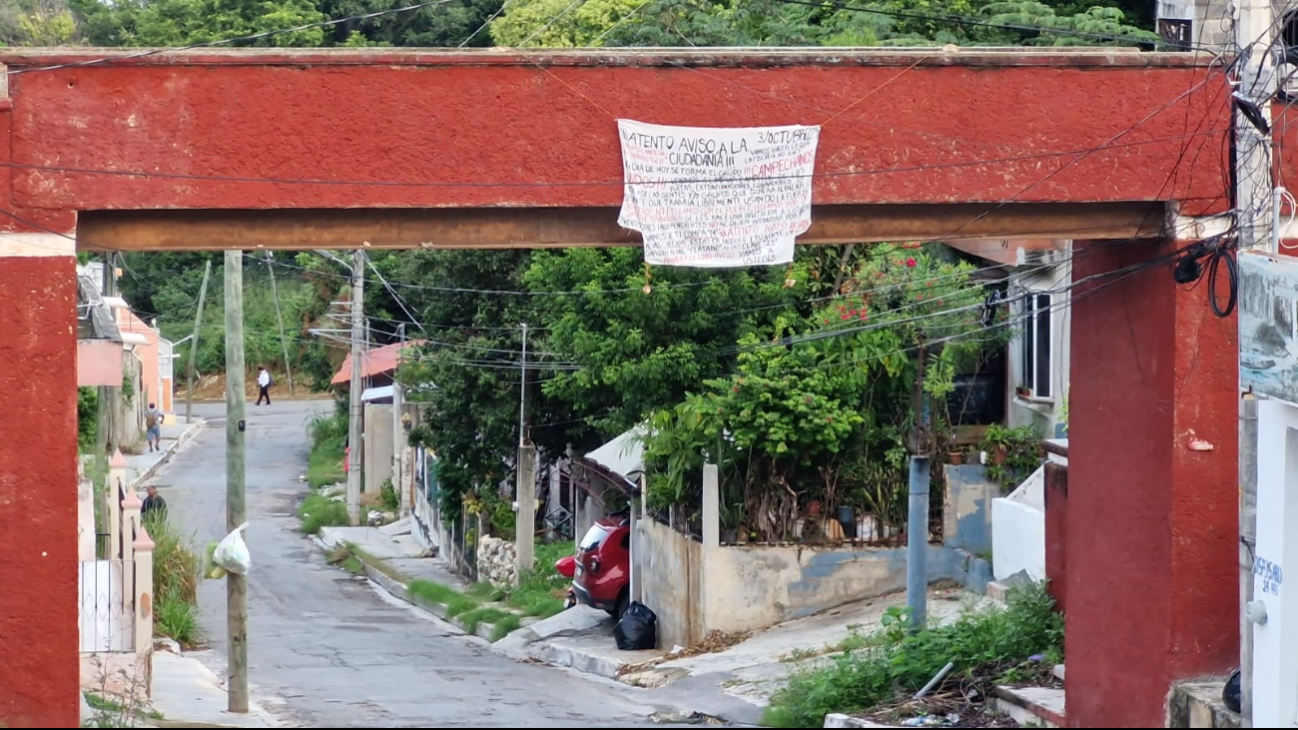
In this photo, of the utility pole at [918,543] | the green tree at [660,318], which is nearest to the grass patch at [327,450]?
the green tree at [660,318]

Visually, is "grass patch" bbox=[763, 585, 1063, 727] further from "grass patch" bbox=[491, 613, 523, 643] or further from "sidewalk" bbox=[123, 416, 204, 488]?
"sidewalk" bbox=[123, 416, 204, 488]

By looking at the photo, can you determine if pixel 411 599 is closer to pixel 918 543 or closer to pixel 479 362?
pixel 479 362

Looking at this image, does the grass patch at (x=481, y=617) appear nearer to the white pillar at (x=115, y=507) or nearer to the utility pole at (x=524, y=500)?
the utility pole at (x=524, y=500)

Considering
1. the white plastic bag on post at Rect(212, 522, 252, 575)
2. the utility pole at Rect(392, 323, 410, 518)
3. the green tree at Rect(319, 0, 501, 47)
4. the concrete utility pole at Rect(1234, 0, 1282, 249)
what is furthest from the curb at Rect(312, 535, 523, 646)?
the green tree at Rect(319, 0, 501, 47)

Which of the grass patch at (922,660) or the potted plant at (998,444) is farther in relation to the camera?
the potted plant at (998,444)

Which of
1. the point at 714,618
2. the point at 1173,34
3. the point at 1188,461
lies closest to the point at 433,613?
the point at 714,618

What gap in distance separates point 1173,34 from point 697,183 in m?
8.87

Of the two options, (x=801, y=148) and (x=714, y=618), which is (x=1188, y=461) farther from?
(x=714, y=618)

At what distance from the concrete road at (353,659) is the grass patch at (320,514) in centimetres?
38

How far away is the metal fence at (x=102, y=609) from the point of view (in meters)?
13.0

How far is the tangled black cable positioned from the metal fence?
29.6ft

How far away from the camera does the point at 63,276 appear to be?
1049 cm

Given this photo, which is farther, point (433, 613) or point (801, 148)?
point (433, 613)

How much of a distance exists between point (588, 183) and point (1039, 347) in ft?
33.6
